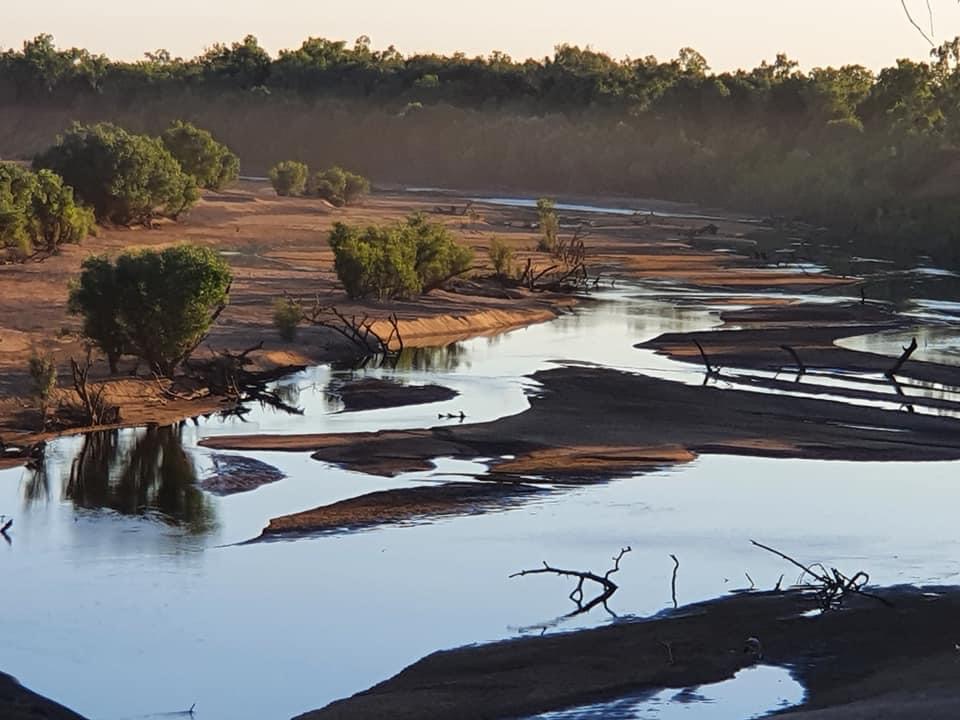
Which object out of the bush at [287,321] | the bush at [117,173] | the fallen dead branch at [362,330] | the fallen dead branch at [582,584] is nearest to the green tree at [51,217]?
the bush at [117,173]

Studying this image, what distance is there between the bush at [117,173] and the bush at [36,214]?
589 centimetres

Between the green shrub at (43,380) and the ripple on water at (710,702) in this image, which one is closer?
the ripple on water at (710,702)

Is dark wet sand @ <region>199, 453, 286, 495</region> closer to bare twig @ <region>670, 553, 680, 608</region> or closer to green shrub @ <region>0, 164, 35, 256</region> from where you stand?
bare twig @ <region>670, 553, 680, 608</region>

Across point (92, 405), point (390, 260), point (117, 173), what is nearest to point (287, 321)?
point (390, 260)

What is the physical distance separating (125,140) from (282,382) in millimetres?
34051

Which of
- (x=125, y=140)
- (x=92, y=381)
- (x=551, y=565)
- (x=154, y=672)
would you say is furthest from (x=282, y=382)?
(x=125, y=140)

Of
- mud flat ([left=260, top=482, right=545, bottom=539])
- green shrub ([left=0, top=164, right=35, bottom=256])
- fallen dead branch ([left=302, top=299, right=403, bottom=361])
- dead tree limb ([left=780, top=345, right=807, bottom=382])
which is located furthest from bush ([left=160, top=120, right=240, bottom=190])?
mud flat ([left=260, top=482, right=545, bottom=539])

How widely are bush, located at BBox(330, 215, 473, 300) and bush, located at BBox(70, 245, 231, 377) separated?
1348 centimetres

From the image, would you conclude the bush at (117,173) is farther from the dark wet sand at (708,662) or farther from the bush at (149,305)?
the dark wet sand at (708,662)

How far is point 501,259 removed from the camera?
188 feet

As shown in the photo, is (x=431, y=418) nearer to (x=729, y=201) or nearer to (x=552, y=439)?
(x=552, y=439)

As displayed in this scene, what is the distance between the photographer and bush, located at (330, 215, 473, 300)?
156 feet

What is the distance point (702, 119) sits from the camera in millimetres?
154750

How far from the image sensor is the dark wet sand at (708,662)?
1516 centimetres
